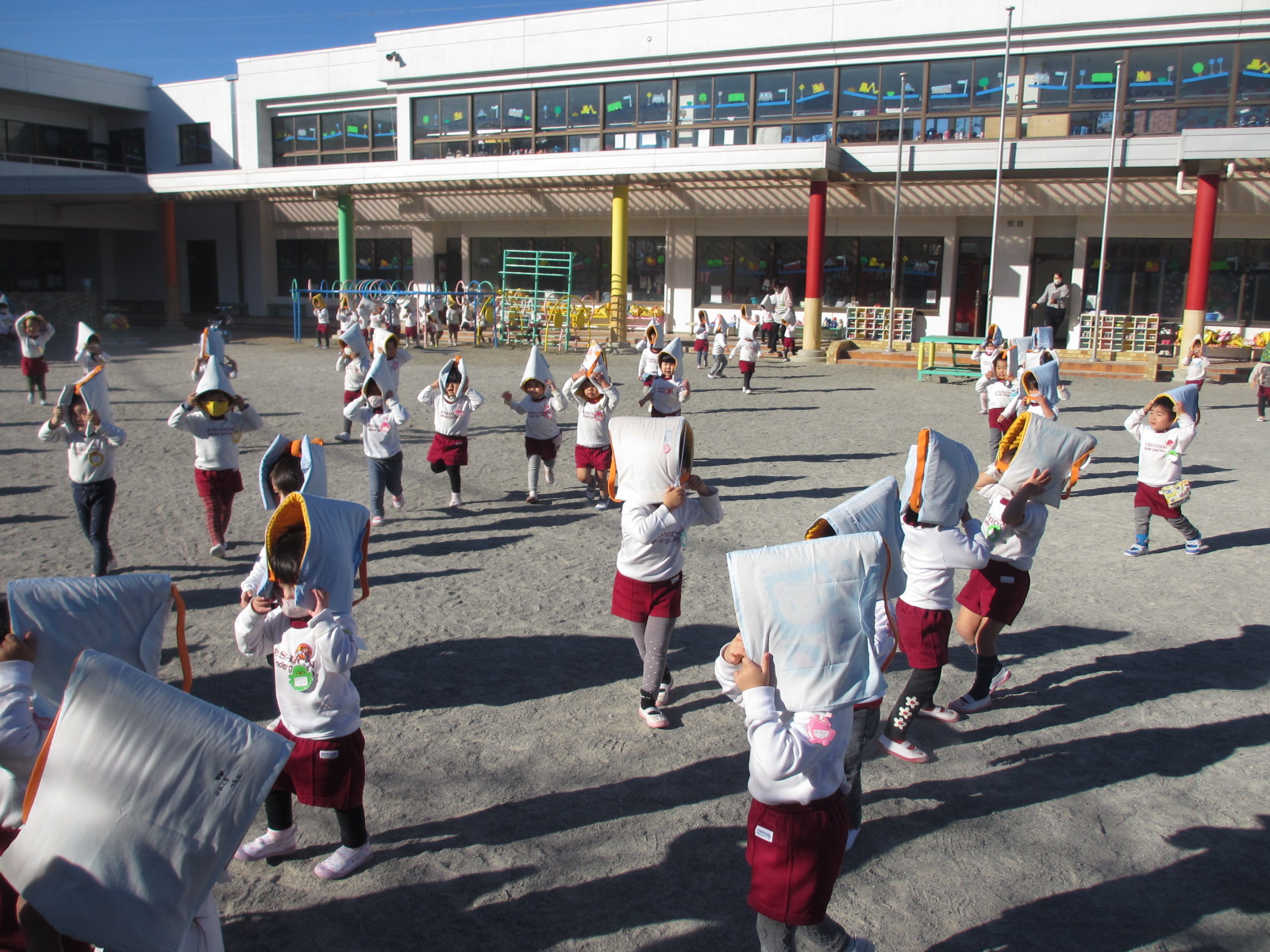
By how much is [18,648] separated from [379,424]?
5.32 m

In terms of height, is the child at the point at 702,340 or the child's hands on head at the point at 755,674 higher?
the child at the point at 702,340

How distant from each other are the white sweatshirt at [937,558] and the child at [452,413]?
5.01 meters

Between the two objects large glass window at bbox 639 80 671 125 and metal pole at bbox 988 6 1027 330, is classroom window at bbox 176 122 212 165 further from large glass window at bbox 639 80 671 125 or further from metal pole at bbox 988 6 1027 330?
metal pole at bbox 988 6 1027 330

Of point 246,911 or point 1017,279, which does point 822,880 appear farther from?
point 1017,279

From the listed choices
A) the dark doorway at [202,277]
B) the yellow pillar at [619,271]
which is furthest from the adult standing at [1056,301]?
the dark doorway at [202,277]

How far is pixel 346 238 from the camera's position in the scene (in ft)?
95.3

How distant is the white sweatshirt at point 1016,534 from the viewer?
489cm

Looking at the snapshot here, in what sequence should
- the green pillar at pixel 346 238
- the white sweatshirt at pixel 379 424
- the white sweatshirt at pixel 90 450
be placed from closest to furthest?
1. the white sweatshirt at pixel 90 450
2. the white sweatshirt at pixel 379 424
3. the green pillar at pixel 346 238

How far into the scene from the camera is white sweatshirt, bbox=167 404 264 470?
23.0 feet

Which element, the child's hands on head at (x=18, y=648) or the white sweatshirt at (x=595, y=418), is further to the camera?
the white sweatshirt at (x=595, y=418)

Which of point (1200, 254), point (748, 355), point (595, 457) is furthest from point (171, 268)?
point (1200, 254)

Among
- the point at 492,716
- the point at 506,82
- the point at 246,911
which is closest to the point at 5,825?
the point at 246,911

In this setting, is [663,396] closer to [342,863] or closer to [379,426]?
[379,426]

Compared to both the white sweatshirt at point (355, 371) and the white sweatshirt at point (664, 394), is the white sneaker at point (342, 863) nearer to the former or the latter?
the white sweatshirt at point (664, 394)
